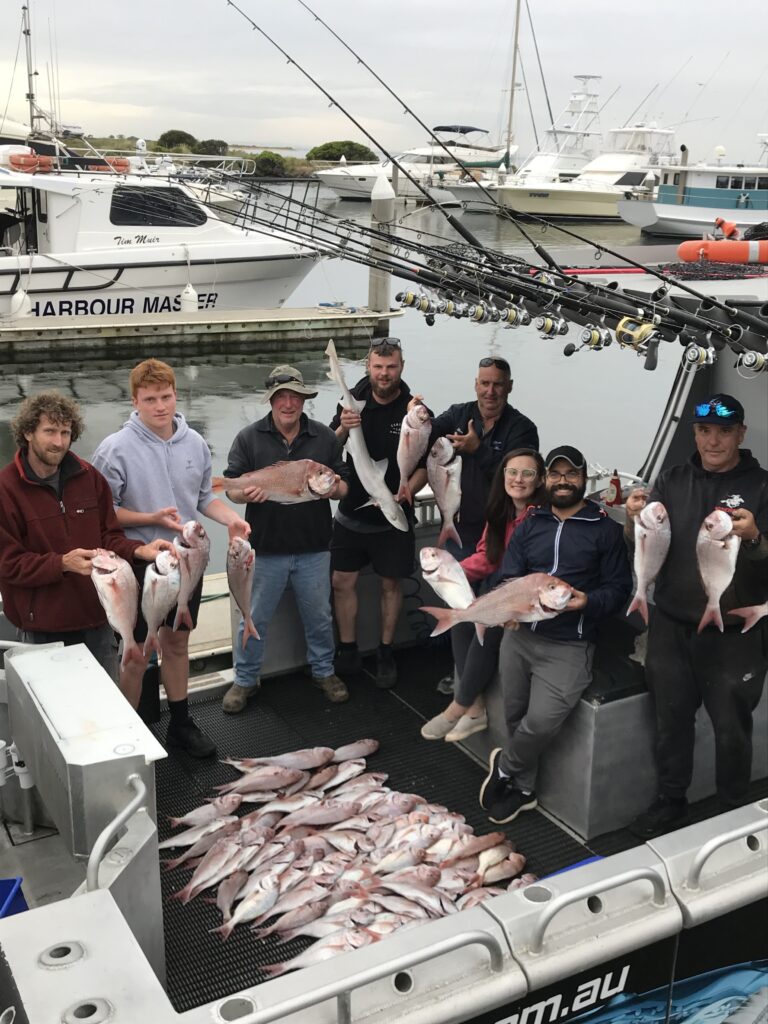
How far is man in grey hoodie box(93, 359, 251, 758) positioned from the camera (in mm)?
4355

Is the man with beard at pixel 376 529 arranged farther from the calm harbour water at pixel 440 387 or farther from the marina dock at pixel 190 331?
the marina dock at pixel 190 331

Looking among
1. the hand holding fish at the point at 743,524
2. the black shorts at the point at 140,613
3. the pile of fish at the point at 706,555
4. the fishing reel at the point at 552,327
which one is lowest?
the black shorts at the point at 140,613

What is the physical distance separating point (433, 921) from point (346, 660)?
123 inches

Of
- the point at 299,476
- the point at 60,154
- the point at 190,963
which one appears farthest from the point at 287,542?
the point at 60,154

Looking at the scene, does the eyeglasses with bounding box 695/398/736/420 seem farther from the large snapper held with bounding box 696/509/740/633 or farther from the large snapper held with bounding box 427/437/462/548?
the large snapper held with bounding box 427/437/462/548

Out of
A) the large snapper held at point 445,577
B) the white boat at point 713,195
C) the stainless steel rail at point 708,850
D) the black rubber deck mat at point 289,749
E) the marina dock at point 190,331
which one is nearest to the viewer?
the stainless steel rail at point 708,850

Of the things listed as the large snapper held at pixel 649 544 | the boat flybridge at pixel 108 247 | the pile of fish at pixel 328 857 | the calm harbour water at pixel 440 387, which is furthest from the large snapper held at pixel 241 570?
the boat flybridge at pixel 108 247

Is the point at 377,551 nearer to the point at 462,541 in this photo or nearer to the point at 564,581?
the point at 462,541

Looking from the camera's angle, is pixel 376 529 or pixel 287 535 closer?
pixel 287 535

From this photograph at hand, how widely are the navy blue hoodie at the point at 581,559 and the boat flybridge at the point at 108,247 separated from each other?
54.1 feet

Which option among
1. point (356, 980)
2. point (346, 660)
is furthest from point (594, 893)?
point (346, 660)

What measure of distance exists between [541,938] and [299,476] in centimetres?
268

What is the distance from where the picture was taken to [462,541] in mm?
5133

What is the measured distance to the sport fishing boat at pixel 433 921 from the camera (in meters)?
2.22
